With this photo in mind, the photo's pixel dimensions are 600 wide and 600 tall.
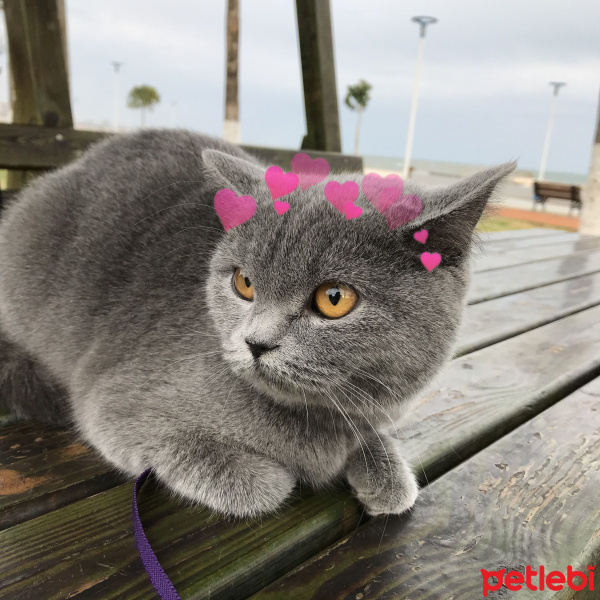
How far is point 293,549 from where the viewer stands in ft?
2.53

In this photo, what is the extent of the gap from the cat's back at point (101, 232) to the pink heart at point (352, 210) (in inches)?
16.3

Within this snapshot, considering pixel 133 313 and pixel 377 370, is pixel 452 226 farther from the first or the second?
pixel 133 313

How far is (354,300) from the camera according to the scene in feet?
2.56

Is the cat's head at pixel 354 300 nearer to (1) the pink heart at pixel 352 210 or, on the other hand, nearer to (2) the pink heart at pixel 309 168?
(1) the pink heart at pixel 352 210

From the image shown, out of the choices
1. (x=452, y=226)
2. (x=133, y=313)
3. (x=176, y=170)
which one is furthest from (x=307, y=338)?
(x=176, y=170)

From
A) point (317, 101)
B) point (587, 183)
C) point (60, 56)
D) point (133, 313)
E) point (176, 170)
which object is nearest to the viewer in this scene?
point (133, 313)

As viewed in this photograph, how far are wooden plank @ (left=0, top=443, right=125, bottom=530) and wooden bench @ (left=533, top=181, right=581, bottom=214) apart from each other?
11.9m

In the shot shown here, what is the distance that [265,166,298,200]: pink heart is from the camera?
0.88m

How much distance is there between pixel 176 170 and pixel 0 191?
3.35 ft

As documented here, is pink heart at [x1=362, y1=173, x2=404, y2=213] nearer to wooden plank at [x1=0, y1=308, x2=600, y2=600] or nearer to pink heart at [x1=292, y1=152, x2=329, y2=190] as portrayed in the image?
pink heart at [x1=292, y1=152, x2=329, y2=190]

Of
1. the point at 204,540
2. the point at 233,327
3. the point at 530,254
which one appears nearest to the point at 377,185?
the point at 233,327

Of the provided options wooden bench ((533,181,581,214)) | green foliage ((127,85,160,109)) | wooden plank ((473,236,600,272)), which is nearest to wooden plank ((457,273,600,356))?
wooden plank ((473,236,600,272))

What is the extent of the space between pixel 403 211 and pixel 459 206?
84mm

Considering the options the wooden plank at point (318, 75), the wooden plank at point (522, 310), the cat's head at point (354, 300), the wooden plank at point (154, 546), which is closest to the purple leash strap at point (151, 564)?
the wooden plank at point (154, 546)
